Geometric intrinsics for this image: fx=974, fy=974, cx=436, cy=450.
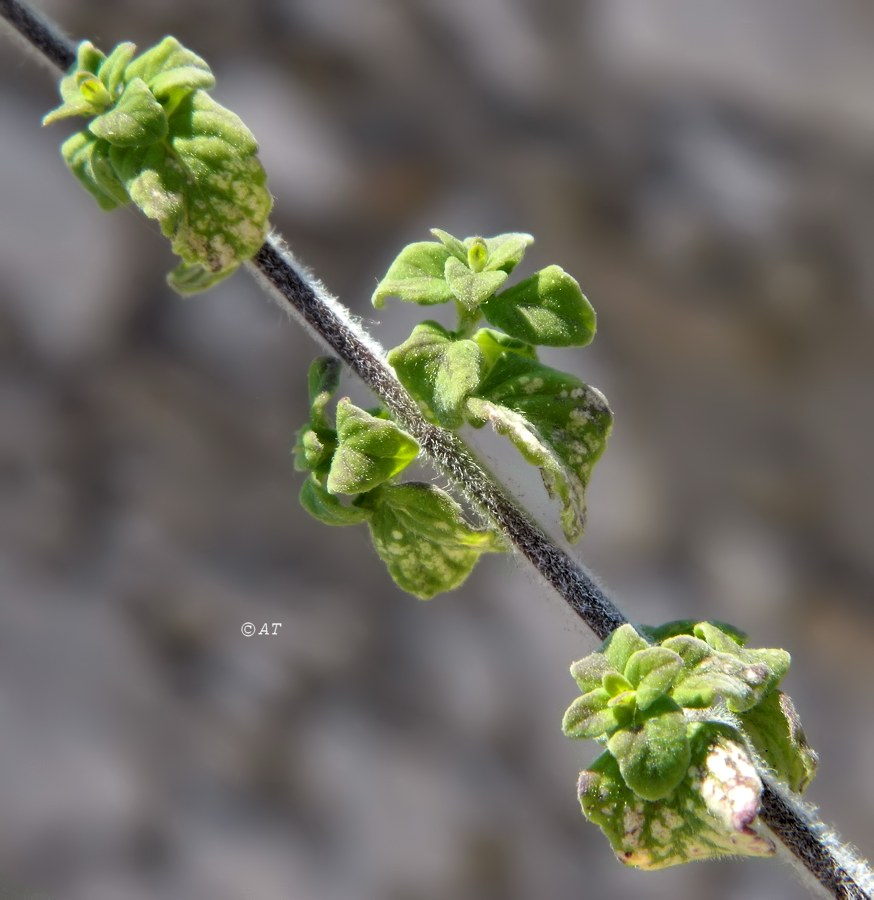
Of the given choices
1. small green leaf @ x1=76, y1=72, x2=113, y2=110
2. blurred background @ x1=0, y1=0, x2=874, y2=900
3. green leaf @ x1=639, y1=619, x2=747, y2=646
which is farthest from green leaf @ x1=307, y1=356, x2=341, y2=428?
blurred background @ x1=0, y1=0, x2=874, y2=900

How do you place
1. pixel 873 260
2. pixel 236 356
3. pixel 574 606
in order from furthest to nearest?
pixel 236 356, pixel 873 260, pixel 574 606

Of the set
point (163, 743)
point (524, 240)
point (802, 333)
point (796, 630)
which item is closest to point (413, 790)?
point (163, 743)

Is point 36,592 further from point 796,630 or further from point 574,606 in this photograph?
point 574,606

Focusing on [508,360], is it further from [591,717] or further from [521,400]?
[591,717]

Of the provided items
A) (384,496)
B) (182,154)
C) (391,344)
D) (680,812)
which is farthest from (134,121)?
(391,344)

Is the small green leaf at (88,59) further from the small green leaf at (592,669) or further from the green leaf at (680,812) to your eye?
the green leaf at (680,812)

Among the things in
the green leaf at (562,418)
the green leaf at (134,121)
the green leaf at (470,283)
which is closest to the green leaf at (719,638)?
the green leaf at (562,418)
